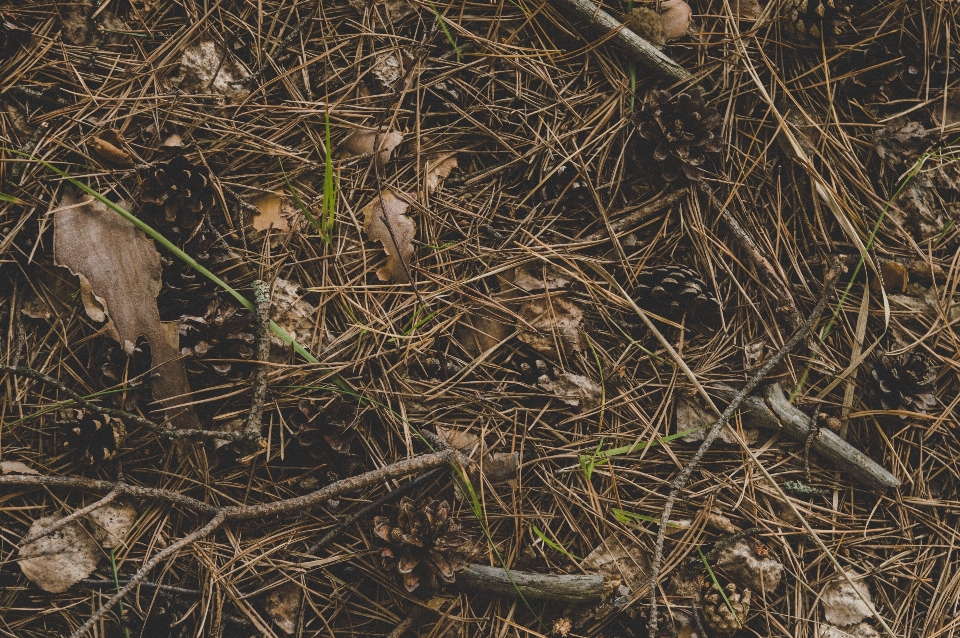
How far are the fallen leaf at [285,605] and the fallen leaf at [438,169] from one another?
4.60 ft

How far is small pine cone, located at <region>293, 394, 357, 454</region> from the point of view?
1827 millimetres

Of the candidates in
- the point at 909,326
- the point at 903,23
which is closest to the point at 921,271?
the point at 909,326

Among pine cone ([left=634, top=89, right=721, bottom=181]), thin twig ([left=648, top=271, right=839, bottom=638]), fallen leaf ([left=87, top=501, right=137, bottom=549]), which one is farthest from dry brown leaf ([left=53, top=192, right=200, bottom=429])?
pine cone ([left=634, top=89, right=721, bottom=181])

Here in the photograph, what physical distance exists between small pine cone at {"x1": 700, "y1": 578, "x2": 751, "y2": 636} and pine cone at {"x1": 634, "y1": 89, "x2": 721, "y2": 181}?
4.64 feet

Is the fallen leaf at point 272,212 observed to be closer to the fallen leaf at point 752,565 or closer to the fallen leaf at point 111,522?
the fallen leaf at point 111,522

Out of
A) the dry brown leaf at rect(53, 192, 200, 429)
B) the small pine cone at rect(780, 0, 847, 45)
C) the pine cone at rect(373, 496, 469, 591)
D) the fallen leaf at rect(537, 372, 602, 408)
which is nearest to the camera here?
the pine cone at rect(373, 496, 469, 591)

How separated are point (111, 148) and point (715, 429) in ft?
7.29

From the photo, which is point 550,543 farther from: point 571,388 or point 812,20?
point 812,20

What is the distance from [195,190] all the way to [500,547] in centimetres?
154

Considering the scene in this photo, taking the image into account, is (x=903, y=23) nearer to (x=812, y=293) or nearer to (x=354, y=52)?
(x=812, y=293)

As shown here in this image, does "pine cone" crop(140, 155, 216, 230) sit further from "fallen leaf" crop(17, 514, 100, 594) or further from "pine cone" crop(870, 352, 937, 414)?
"pine cone" crop(870, 352, 937, 414)

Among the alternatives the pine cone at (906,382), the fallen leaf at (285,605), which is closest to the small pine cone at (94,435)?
the fallen leaf at (285,605)

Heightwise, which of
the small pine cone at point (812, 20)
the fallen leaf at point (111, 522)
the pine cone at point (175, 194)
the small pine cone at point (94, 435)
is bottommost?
the fallen leaf at point (111, 522)

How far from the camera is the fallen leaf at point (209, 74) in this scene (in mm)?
1994
